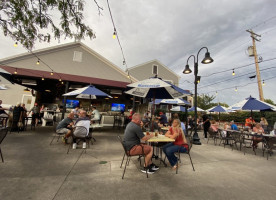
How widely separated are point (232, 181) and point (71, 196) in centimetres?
344

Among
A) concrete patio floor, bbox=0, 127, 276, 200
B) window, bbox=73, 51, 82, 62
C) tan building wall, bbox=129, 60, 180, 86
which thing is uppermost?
tan building wall, bbox=129, 60, 180, 86

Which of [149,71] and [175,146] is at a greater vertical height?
[149,71]

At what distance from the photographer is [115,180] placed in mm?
2607

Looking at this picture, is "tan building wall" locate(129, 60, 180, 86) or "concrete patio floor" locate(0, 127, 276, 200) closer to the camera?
"concrete patio floor" locate(0, 127, 276, 200)

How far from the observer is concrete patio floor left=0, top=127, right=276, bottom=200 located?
7.07ft

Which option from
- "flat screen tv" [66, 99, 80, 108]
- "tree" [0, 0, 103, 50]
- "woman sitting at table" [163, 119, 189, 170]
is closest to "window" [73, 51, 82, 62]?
"flat screen tv" [66, 99, 80, 108]

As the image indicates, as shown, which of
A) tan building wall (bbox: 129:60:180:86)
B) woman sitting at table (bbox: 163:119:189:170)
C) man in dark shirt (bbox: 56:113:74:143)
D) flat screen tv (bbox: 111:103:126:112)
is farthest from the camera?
tan building wall (bbox: 129:60:180:86)

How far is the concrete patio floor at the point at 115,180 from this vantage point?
2.16 metres

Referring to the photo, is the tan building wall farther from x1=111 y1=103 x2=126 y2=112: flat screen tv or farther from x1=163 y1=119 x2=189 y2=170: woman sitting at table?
x1=163 y1=119 x2=189 y2=170: woman sitting at table

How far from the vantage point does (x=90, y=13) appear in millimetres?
3541

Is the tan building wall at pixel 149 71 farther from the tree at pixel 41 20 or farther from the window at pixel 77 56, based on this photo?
the tree at pixel 41 20

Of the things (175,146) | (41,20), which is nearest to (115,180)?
(175,146)

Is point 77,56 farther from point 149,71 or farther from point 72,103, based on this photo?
point 149,71

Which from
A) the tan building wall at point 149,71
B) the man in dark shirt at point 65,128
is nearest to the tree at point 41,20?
the man in dark shirt at point 65,128
